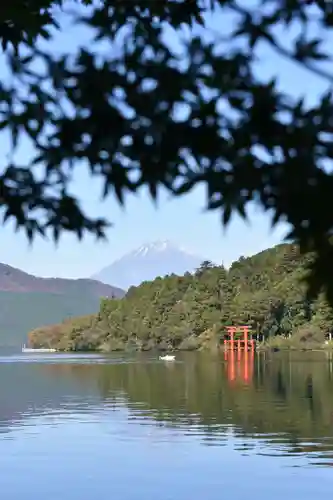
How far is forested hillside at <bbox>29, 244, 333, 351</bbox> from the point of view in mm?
90750

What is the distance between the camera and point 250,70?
→ 9.57 feet

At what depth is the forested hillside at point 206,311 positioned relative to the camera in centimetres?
9075

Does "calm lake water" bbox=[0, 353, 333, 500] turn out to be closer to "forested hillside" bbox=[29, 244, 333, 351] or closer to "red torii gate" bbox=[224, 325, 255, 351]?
"forested hillside" bbox=[29, 244, 333, 351]

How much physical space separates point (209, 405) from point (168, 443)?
9532mm

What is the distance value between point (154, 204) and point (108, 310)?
5053 inches

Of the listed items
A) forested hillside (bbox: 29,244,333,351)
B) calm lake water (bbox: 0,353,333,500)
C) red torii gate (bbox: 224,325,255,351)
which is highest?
forested hillside (bbox: 29,244,333,351)

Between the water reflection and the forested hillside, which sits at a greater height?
the forested hillside

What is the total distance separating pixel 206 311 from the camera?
103938mm

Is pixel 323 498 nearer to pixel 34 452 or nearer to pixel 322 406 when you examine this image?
pixel 34 452

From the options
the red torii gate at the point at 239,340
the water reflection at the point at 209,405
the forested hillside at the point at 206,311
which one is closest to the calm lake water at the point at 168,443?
the water reflection at the point at 209,405

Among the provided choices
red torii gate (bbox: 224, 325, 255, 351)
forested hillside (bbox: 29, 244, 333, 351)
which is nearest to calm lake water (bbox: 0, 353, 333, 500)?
forested hillside (bbox: 29, 244, 333, 351)

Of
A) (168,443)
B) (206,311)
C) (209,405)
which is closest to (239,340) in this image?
(206,311)

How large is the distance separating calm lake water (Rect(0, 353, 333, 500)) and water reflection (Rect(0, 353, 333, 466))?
0.05 meters

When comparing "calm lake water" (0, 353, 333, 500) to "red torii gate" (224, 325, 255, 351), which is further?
"red torii gate" (224, 325, 255, 351)
